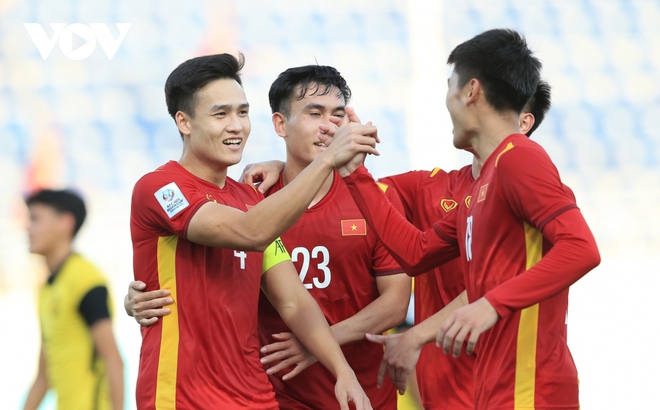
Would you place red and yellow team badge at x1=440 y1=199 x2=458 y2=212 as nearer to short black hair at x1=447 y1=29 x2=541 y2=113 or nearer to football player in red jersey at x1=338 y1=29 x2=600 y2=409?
football player in red jersey at x1=338 y1=29 x2=600 y2=409

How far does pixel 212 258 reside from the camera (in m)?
3.21

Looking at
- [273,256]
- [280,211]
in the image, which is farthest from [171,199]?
[273,256]

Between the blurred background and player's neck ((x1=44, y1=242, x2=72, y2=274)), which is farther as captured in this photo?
the blurred background

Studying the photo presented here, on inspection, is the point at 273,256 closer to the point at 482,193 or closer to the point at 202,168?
the point at 202,168

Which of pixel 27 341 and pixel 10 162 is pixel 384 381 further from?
pixel 10 162

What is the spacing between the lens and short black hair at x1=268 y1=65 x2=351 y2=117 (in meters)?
4.12

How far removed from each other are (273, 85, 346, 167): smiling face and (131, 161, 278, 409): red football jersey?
2.86ft

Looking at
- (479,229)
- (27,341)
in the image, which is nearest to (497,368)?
(479,229)

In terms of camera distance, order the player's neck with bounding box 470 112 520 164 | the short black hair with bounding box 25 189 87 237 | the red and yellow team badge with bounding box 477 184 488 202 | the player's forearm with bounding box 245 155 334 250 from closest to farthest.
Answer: the red and yellow team badge with bounding box 477 184 488 202
the player's neck with bounding box 470 112 520 164
the player's forearm with bounding box 245 155 334 250
the short black hair with bounding box 25 189 87 237

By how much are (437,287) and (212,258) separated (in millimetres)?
1127

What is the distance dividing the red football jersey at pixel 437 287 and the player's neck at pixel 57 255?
2040 mm

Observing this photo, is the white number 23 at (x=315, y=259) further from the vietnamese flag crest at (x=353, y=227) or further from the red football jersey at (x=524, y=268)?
the red football jersey at (x=524, y=268)

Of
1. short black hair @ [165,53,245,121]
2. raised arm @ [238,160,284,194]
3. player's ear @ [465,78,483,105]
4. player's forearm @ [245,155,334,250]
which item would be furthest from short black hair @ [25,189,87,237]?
player's ear @ [465,78,483,105]

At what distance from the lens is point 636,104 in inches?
369
